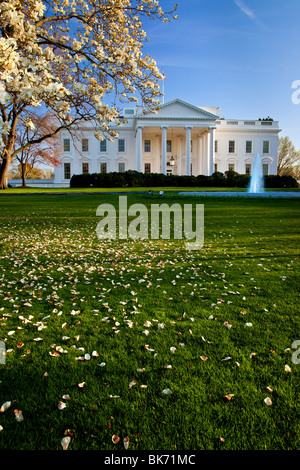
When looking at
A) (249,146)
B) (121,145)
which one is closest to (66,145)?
(121,145)

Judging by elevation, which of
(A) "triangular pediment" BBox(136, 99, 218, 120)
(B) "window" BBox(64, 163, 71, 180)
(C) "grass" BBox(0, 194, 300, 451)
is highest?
(A) "triangular pediment" BBox(136, 99, 218, 120)

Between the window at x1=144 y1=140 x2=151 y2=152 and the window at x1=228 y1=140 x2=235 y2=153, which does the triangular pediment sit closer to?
the window at x1=144 y1=140 x2=151 y2=152

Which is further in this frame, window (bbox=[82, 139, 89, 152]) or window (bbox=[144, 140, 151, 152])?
window (bbox=[144, 140, 151, 152])

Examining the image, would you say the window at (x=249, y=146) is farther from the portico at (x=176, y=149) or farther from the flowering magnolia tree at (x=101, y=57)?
the flowering magnolia tree at (x=101, y=57)

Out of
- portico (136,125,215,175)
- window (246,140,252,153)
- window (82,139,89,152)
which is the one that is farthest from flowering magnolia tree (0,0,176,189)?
window (246,140,252,153)

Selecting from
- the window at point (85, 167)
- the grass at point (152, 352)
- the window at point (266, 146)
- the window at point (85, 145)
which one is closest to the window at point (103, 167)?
the window at point (85, 167)

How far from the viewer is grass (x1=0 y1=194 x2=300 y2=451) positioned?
1.95 metres

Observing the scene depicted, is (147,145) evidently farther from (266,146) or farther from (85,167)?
(266,146)

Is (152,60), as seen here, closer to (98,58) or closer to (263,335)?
(98,58)

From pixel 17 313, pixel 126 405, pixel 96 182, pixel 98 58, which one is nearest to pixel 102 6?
pixel 98 58

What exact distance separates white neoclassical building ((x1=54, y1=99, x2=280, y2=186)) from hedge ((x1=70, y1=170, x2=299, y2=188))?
1072 centimetres

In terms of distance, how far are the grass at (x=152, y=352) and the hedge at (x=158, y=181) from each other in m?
29.2

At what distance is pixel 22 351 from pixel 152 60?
27.8 feet

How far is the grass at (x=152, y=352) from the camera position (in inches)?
76.6
